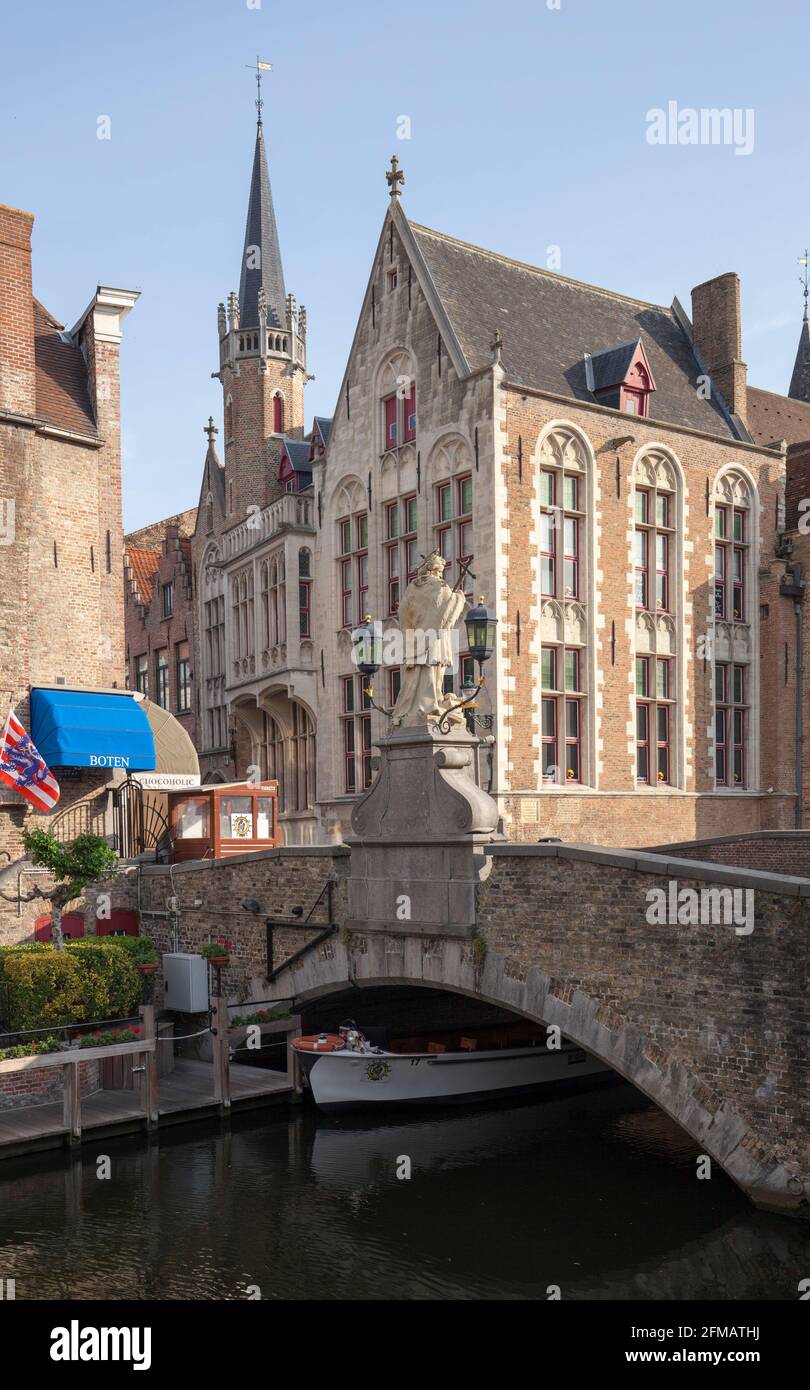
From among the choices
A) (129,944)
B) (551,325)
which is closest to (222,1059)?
(129,944)

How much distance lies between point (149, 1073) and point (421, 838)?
534 cm

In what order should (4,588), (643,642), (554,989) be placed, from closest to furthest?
(554,989)
(4,588)
(643,642)

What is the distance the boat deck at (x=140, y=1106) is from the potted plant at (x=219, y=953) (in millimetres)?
1694

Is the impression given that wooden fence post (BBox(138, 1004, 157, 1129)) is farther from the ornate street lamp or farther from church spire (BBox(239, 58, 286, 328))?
church spire (BBox(239, 58, 286, 328))

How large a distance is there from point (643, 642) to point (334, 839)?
824 centimetres

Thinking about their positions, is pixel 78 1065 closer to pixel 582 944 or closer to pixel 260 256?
pixel 582 944

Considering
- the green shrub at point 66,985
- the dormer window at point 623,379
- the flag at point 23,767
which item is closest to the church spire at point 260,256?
the dormer window at point 623,379

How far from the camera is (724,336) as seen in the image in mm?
31734

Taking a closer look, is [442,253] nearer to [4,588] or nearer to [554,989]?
[4,588]

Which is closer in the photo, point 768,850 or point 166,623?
point 768,850

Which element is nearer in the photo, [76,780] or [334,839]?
[76,780]

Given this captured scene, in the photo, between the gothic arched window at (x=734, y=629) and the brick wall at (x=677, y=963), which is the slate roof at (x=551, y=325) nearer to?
the gothic arched window at (x=734, y=629)
